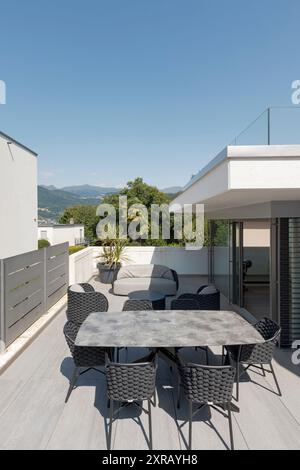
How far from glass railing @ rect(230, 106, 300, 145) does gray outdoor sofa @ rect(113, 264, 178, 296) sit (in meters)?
6.64

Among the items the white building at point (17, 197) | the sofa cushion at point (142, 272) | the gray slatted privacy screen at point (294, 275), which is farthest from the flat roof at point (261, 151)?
the white building at point (17, 197)

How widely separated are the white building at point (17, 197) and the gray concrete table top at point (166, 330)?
28.9 feet

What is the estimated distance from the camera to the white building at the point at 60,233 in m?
39.2

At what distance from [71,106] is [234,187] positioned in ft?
82.3

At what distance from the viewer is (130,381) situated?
11.2 feet

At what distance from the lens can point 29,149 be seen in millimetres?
15141

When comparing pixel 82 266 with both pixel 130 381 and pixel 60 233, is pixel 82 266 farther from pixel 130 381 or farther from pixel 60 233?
pixel 60 233

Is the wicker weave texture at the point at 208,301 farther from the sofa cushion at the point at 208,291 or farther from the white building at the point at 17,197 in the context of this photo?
the white building at the point at 17,197

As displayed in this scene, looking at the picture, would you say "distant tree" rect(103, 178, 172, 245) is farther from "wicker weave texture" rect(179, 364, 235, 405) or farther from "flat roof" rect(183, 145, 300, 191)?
"wicker weave texture" rect(179, 364, 235, 405)

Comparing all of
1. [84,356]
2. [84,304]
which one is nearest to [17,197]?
[84,304]

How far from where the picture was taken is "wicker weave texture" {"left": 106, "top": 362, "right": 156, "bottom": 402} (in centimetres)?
339

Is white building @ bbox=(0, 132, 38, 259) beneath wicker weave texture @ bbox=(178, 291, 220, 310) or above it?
above

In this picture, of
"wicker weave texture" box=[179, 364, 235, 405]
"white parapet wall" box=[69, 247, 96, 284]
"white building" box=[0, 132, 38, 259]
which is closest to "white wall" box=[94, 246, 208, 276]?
"white parapet wall" box=[69, 247, 96, 284]
